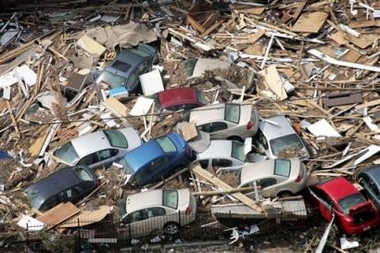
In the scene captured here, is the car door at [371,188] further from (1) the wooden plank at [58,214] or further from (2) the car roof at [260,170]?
(1) the wooden plank at [58,214]

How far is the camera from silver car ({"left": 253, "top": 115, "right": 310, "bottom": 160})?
2263cm

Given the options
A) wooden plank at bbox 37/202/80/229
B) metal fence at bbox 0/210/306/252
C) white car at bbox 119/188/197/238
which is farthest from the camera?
white car at bbox 119/188/197/238

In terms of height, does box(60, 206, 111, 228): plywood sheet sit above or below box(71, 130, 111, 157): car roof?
below

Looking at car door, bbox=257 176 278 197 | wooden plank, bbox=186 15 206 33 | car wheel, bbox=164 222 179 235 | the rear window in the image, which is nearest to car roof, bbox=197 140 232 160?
car door, bbox=257 176 278 197

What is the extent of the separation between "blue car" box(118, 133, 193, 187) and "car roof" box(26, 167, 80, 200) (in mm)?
1391

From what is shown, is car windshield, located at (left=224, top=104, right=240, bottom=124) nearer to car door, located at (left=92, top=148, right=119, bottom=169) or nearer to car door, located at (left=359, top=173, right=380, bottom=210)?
car door, located at (left=92, top=148, right=119, bottom=169)

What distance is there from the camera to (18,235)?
2059 cm

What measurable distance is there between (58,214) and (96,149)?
2.10m

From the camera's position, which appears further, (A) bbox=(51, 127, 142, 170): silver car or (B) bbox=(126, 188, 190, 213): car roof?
(A) bbox=(51, 127, 142, 170): silver car

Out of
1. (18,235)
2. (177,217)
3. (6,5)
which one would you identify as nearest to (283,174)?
(177,217)

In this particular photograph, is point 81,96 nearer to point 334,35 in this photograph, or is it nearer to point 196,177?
point 196,177

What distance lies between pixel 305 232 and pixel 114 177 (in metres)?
4.85

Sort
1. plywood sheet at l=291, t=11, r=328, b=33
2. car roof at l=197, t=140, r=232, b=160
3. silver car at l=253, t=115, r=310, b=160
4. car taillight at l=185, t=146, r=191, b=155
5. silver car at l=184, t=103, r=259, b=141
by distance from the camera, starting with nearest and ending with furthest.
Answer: car taillight at l=185, t=146, r=191, b=155
car roof at l=197, t=140, r=232, b=160
silver car at l=253, t=115, r=310, b=160
silver car at l=184, t=103, r=259, b=141
plywood sheet at l=291, t=11, r=328, b=33

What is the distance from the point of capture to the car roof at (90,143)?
22134 millimetres
